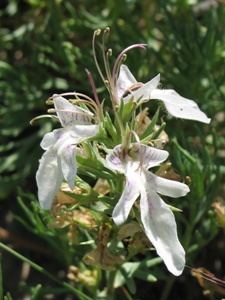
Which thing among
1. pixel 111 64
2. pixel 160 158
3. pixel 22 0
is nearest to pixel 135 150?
pixel 160 158

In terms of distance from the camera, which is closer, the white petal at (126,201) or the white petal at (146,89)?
the white petal at (126,201)

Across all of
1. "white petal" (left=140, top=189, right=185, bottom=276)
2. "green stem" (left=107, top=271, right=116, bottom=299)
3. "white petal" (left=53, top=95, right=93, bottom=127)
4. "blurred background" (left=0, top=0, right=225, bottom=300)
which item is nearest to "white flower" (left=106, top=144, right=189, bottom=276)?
"white petal" (left=140, top=189, right=185, bottom=276)

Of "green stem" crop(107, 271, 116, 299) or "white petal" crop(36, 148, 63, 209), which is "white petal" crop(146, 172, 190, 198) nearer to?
"white petal" crop(36, 148, 63, 209)

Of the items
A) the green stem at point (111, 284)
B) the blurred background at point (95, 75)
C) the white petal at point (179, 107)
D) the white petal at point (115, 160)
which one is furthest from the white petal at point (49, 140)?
the blurred background at point (95, 75)

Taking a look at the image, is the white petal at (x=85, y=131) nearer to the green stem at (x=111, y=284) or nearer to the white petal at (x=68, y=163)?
the white petal at (x=68, y=163)

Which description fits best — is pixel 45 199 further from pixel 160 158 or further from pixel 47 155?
pixel 160 158

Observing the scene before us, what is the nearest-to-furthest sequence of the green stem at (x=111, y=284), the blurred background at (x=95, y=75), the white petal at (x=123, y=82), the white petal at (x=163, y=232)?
the white petal at (x=163, y=232) → the white petal at (x=123, y=82) → the green stem at (x=111, y=284) → the blurred background at (x=95, y=75)

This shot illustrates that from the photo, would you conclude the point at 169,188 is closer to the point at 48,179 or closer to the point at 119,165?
the point at 119,165
